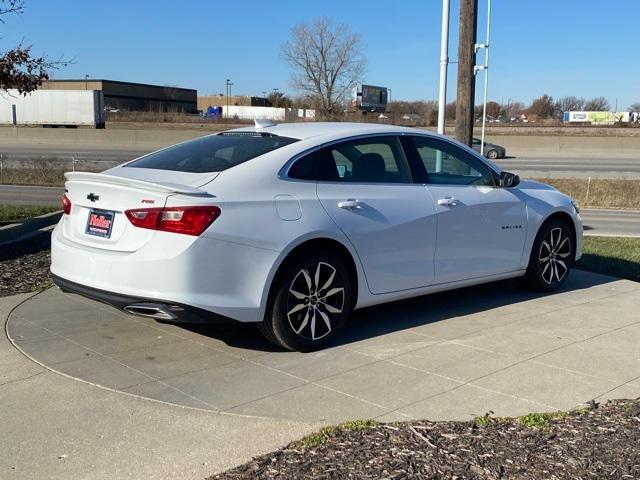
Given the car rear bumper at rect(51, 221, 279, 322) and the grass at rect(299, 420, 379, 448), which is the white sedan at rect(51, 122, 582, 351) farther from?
the grass at rect(299, 420, 379, 448)

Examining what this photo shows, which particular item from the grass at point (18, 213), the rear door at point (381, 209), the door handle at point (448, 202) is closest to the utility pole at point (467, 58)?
the door handle at point (448, 202)

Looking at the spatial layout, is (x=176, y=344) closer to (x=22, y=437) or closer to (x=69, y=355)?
(x=69, y=355)

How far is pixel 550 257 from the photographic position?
271 inches

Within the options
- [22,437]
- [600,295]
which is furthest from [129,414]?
[600,295]

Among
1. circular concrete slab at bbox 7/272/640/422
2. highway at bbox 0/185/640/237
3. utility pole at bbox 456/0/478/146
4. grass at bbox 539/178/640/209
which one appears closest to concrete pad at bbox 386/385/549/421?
circular concrete slab at bbox 7/272/640/422

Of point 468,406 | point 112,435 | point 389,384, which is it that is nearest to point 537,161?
point 389,384

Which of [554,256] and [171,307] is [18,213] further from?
[554,256]

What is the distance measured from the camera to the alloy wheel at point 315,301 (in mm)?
4766

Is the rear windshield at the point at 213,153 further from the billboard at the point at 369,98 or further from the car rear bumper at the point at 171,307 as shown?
the billboard at the point at 369,98

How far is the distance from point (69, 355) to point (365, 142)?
2.76m

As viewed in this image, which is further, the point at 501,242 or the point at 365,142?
the point at 501,242

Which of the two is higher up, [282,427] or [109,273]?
[109,273]

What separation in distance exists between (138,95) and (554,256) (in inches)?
4266

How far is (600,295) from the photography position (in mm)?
6969
